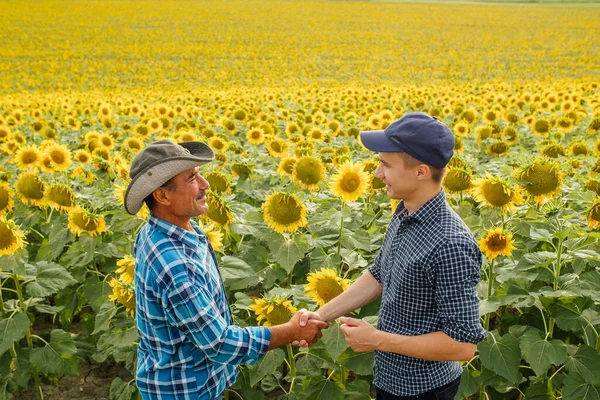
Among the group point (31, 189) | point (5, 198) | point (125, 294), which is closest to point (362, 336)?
point (125, 294)

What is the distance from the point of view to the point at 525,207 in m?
4.08

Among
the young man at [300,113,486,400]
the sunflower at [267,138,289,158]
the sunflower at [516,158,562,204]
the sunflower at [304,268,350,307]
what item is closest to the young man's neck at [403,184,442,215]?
the young man at [300,113,486,400]

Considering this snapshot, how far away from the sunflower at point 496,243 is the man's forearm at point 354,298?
0.82m

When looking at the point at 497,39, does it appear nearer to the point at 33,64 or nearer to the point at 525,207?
the point at 33,64

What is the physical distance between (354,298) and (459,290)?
0.73 metres

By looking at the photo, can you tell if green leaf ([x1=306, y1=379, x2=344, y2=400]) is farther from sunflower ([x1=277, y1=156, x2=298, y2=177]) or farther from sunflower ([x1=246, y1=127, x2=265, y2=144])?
sunflower ([x1=246, y1=127, x2=265, y2=144])

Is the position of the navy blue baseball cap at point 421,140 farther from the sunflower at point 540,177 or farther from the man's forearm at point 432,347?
the sunflower at point 540,177

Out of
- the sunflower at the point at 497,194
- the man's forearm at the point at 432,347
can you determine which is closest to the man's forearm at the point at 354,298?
the man's forearm at the point at 432,347

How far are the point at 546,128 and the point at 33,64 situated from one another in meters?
31.3

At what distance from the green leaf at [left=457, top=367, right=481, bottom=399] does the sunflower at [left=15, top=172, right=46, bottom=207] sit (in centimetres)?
329

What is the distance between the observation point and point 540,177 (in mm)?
3631

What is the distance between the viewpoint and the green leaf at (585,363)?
3023 mm

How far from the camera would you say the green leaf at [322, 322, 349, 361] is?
2.82 metres

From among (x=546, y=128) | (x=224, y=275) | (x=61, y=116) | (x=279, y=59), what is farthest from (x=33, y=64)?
(x=224, y=275)
